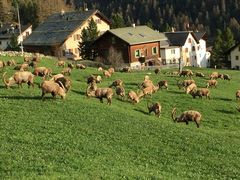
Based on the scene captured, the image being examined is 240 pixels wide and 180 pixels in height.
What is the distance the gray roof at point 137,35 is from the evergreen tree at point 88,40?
5.40m

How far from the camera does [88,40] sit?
91.9m

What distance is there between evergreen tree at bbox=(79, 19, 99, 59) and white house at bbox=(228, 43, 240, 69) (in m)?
26.5

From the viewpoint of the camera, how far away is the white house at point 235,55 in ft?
320

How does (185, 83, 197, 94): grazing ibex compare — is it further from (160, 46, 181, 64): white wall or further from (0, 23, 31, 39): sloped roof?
Answer: (0, 23, 31, 39): sloped roof

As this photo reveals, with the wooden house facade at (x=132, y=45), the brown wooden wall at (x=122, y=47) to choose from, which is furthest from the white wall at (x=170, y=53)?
the brown wooden wall at (x=122, y=47)

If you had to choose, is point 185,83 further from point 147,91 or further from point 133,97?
point 133,97

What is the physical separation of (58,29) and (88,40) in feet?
35.9

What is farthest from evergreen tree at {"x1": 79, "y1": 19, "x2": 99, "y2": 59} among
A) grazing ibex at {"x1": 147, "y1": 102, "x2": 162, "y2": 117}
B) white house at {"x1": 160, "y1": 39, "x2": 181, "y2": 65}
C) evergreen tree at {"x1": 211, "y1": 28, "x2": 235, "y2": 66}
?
grazing ibex at {"x1": 147, "y1": 102, "x2": 162, "y2": 117}

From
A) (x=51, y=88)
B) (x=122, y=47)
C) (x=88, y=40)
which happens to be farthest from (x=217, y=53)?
(x=51, y=88)

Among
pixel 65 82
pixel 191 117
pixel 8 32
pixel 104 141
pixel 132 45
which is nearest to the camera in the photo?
pixel 104 141

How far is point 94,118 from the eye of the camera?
2986 centimetres

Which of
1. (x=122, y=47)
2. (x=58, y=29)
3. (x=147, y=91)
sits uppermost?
(x=58, y=29)

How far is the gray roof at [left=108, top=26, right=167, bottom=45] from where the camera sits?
87.5m

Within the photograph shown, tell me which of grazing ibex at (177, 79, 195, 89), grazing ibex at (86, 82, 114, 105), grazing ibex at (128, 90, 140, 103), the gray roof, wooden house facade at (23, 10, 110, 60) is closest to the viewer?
grazing ibex at (86, 82, 114, 105)
